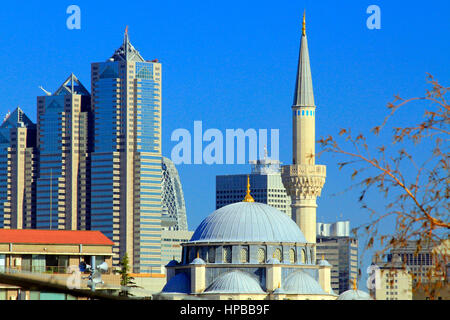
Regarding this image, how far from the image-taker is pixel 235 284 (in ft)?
391

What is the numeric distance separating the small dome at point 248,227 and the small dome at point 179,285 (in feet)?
14.6

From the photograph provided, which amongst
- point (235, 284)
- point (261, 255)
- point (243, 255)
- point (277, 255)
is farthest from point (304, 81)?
point (235, 284)

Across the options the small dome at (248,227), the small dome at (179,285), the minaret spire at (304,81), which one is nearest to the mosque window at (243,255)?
the small dome at (248,227)

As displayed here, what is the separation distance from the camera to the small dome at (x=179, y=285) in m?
123

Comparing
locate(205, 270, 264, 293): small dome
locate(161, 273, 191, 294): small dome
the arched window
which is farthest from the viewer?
the arched window

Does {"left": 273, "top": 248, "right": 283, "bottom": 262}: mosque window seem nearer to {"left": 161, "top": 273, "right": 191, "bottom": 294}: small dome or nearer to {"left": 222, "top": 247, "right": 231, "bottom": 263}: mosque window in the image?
{"left": 222, "top": 247, "right": 231, "bottom": 263}: mosque window

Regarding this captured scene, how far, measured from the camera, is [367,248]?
19562 millimetres

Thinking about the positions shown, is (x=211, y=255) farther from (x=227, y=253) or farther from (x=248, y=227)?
(x=248, y=227)

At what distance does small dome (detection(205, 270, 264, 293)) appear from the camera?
119 meters

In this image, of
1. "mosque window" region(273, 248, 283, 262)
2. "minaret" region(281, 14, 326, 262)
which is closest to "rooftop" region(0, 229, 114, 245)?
"mosque window" region(273, 248, 283, 262)

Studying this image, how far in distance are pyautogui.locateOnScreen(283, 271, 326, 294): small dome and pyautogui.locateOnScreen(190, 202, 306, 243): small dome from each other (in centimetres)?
387

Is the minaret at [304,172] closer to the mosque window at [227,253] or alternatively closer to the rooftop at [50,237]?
the mosque window at [227,253]
